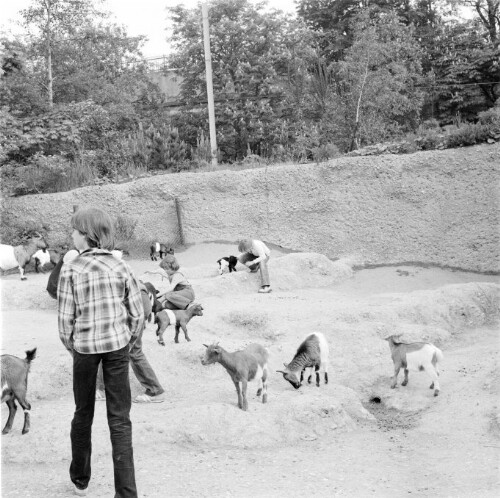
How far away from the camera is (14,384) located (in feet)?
21.5

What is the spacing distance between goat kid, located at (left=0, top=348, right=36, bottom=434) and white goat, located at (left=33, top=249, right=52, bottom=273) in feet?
31.1

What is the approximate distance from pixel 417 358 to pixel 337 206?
10788 mm

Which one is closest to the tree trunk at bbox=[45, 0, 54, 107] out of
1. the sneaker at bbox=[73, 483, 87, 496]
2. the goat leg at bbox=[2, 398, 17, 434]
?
the goat leg at bbox=[2, 398, 17, 434]

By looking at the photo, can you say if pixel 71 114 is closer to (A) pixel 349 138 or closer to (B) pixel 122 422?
(A) pixel 349 138

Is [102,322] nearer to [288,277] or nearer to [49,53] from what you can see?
[288,277]

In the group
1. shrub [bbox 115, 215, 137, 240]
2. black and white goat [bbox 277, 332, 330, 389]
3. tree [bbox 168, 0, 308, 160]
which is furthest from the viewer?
tree [bbox 168, 0, 308, 160]

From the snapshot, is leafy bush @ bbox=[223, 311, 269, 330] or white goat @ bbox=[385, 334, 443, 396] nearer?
white goat @ bbox=[385, 334, 443, 396]

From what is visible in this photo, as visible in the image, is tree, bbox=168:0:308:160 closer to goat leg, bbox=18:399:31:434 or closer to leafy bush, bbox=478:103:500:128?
leafy bush, bbox=478:103:500:128

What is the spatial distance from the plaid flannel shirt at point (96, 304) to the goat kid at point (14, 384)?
194cm

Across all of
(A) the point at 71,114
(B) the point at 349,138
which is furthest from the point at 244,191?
(A) the point at 71,114

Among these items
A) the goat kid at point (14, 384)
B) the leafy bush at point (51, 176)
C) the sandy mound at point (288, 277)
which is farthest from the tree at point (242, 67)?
the goat kid at point (14, 384)

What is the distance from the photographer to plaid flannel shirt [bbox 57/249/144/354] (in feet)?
15.7

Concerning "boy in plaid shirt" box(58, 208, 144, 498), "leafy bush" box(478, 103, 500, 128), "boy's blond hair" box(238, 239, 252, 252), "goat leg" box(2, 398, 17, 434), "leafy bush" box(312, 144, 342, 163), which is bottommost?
"goat leg" box(2, 398, 17, 434)

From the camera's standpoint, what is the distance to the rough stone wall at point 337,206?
18.0 meters
